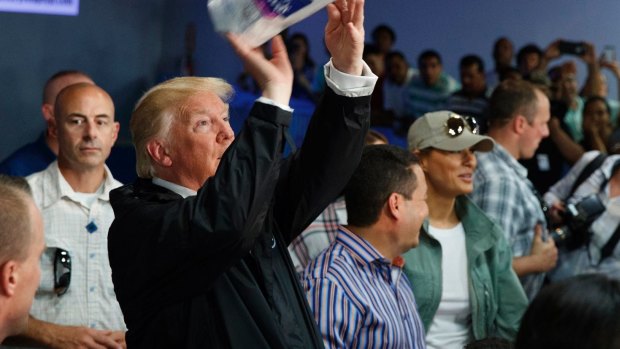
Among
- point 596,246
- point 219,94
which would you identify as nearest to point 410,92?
point 596,246

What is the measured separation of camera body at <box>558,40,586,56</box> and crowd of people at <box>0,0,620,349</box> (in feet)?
9.45

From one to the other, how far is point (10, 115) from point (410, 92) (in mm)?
3484

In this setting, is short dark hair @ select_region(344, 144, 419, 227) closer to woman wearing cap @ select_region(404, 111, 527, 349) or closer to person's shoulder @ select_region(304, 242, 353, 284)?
person's shoulder @ select_region(304, 242, 353, 284)

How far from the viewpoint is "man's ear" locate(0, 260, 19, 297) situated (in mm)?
1824

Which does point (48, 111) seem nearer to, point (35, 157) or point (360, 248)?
point (35, 157)

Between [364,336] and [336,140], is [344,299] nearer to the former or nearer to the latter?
[364,336]

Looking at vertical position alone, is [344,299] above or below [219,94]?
below

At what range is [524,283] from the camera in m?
4.48

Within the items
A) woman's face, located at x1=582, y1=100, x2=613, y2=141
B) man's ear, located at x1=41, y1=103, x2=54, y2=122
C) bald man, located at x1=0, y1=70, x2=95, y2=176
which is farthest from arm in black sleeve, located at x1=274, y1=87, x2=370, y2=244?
woman's face, located at x1=582, y1=100, x2=613, y2=141

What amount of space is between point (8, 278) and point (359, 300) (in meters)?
1.30

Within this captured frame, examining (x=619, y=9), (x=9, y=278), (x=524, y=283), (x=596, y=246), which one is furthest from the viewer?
(x=619, y=9)

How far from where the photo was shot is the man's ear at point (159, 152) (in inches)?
92.5

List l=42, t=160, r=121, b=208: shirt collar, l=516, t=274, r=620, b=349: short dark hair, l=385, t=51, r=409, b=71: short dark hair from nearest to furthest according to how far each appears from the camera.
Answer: l=516, t=274, r=620, b=349: short dark hair
l=42, t=160, r=121, b=208: shirt collar
l=385, t=51, r=409, b=71: short dark hair

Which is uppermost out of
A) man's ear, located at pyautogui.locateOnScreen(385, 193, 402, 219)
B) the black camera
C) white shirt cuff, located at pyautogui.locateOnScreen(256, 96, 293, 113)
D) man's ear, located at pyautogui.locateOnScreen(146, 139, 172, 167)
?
white shirt cuff, located at pyautogui.locateOnScreen(256, 96, 293, 113)
